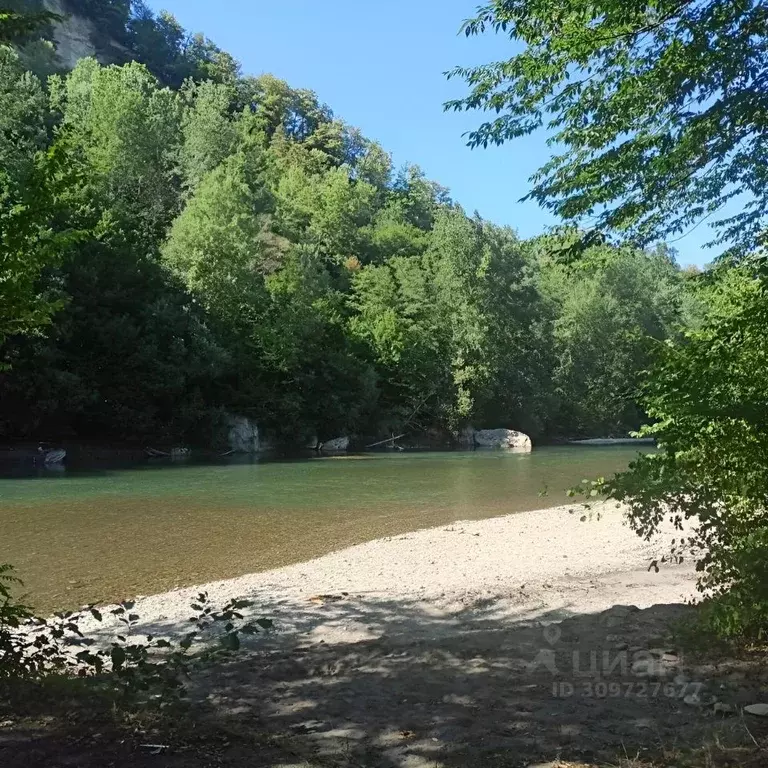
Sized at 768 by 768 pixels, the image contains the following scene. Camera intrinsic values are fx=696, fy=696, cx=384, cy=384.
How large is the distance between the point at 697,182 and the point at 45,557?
38.0 ft

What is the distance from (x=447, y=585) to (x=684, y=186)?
5.98 m

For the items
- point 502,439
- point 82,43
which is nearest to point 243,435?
point 502,439

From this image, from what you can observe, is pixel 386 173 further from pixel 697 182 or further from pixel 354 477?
pixel 697 182

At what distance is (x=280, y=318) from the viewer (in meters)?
45.4

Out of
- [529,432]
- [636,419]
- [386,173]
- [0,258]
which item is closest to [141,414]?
[529,432]

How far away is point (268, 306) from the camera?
46.0 metres

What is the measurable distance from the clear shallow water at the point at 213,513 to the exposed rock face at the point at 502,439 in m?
16.9

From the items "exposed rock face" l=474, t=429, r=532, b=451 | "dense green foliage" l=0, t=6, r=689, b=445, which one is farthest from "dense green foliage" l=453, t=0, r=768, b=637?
"exposed rock face" l=474, t=429, r=532, b=451

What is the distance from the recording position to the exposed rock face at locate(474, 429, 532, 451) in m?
49.1

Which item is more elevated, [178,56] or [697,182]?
[178,56]

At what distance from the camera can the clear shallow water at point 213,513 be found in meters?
11.4

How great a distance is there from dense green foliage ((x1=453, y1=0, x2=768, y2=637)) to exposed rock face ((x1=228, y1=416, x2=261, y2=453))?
121 feet

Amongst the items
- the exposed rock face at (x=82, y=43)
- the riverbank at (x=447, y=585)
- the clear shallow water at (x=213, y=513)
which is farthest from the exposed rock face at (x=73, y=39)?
the riverbank at (x=447, y=585)

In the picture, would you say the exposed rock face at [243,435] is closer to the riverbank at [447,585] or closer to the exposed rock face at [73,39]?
the riverbank at [447,585]
